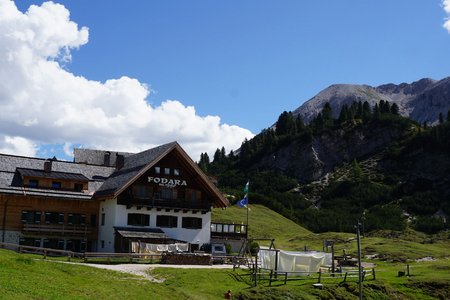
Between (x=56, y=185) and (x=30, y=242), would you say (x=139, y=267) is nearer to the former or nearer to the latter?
(x=30, y=242)

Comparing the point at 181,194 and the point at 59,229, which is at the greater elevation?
the point at 181,194

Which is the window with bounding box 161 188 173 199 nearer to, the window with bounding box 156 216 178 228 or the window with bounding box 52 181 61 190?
the window with bounding box 156 216 178 228

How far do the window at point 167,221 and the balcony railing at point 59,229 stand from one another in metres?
7.54

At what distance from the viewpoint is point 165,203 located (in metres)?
63.7

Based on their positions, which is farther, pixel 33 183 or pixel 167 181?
pixel 167 181

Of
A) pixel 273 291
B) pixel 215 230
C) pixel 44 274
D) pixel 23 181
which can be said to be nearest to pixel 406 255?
pixel 215 230

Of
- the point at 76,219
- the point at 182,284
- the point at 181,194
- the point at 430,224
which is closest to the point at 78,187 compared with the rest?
the point at 76,219

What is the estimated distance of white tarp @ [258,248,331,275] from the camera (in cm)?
4847

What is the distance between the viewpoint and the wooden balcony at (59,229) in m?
59.5

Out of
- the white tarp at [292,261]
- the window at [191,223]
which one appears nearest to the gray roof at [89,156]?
the window at [191,223]

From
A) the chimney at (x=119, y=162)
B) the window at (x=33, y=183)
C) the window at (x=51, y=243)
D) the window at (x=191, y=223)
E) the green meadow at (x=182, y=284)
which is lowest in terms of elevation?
the green meadow at (x=182, y=284)

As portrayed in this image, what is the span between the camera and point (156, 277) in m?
42.4

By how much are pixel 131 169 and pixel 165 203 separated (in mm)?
6110

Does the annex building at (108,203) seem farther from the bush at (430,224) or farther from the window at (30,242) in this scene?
the bush at (430,224)
